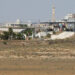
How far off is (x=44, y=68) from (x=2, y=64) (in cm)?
238

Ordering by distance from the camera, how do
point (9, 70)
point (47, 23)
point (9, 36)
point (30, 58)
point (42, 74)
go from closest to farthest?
point (42, 74) < point (9, 70) < point (30, 58) < point (9, 36) < point (47, 23)

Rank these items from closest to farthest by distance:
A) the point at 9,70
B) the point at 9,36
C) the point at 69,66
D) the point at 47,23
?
the point at 9,70 → the point at 69,66 → the point at 9,36 → the point at 47,23

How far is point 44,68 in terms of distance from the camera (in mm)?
15984

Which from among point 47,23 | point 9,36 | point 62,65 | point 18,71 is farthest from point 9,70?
point 47,23

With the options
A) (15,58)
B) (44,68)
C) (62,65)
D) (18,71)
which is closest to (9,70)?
(18,71)

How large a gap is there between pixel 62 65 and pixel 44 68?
1.38 metres

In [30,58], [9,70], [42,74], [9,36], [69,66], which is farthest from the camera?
[9,36]

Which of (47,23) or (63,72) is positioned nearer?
(63,72)

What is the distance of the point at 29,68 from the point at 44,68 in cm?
66

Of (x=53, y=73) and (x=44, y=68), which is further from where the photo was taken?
(x=44, y=68)

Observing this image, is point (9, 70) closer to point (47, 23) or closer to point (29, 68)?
point (29, 68)

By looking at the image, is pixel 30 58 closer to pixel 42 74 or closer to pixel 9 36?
pixel 42 74

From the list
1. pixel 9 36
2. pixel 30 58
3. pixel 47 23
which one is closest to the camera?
pixel 30 58

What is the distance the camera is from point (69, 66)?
16641mm
